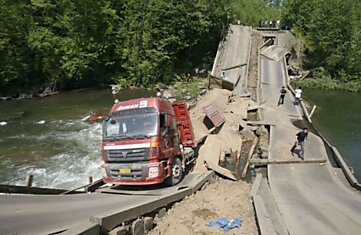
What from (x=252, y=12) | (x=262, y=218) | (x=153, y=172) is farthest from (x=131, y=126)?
(x=252, y=12)

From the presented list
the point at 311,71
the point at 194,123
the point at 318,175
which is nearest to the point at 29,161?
the point at 194,123

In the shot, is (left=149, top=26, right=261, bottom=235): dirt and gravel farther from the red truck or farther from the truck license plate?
the truck license plate

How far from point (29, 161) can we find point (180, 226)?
12982mm

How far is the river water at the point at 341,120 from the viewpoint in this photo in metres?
23.3

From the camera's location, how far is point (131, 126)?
1352 centimetres

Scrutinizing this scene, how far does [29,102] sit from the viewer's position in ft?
120

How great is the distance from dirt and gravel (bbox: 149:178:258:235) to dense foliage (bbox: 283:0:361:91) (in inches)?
1423

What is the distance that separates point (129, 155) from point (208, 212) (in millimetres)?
3412

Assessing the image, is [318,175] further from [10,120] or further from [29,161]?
[10,120]

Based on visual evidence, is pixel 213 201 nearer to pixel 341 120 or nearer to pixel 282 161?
pixel 282 161

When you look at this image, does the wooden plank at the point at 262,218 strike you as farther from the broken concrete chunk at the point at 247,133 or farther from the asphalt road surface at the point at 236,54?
the asphalt road surface at the point at 236,54

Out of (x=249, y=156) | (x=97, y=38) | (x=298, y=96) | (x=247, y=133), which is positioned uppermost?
(x=97, y=38)

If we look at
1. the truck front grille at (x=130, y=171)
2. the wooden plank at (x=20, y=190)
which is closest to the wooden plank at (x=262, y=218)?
the truck front grille at (x=130, y=171)

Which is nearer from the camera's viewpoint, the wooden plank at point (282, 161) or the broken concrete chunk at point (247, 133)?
the wooden plank at point (282, 161)
